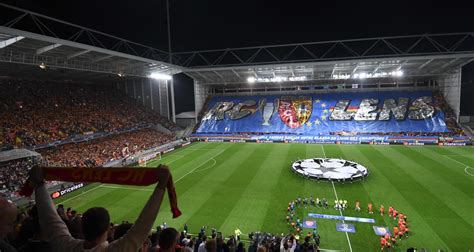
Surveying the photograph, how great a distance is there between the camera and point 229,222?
17.4 m

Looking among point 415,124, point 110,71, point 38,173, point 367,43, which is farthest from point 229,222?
point 367,43

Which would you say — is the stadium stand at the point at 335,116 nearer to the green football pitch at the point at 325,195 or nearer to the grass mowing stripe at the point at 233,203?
the green football pitch at the point at 325,195

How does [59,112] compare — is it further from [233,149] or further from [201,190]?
[201,190]

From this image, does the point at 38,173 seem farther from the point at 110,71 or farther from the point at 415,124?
the point at 415,124

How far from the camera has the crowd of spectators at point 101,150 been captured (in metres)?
29.8

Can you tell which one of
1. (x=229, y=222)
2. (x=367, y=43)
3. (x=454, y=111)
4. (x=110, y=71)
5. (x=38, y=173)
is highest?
(x=367, y=43)

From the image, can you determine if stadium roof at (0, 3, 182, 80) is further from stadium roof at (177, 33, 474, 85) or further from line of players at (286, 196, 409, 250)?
line of players at (286, 196, 409, 250)

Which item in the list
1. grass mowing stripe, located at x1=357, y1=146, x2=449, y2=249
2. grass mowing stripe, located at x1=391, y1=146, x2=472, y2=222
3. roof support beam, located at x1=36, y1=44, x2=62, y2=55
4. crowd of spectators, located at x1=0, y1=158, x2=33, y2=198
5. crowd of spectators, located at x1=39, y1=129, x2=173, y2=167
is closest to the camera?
grass mowing stripe, located at x1=357, y1=146, x2=449, y2=249

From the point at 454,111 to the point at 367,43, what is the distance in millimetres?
18103

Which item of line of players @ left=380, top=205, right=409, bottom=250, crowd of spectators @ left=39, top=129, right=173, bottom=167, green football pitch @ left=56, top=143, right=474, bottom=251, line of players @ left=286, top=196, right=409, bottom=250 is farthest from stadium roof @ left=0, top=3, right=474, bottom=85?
line of players @ left=380, top=205, right=409, bottom=250

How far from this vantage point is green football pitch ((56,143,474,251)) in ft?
51.1

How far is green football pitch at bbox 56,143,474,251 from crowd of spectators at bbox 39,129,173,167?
21.2 feet

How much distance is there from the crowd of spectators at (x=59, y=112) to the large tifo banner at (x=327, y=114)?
11.9 meters

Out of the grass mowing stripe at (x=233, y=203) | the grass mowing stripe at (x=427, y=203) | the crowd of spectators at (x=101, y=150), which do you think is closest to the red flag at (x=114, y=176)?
the grass mowing stripe at (x=233, y=203)
